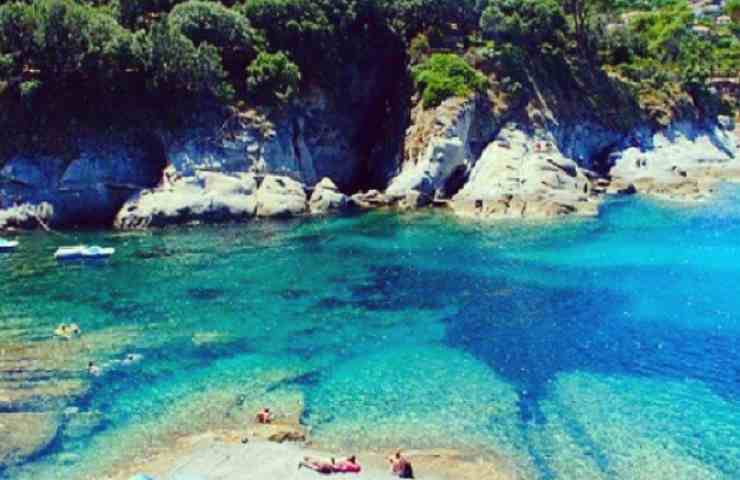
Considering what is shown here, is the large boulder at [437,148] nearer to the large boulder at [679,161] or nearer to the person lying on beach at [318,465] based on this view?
the large boulder at [679,161]

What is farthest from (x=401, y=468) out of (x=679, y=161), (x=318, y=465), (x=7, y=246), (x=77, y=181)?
(x=679, y=161)

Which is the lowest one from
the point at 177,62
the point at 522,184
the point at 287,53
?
the point at 522,184

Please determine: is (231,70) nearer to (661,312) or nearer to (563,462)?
(661,312)

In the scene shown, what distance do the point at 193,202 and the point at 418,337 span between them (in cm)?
3696

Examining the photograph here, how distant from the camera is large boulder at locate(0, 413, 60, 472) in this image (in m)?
34.2

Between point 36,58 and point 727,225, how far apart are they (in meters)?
65.1

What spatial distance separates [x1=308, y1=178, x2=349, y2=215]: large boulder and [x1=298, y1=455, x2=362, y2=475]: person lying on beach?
51544 millimetres

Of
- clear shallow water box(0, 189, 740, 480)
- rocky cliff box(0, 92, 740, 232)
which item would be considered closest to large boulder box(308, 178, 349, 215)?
rocky cliff box(0, 92, 740, 232)

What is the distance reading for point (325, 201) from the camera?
82.9 metres

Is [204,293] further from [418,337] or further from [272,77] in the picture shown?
[272,77]

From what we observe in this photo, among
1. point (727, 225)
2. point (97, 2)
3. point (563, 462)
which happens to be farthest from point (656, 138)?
point (563, 462)

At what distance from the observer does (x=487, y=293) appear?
2239 inches

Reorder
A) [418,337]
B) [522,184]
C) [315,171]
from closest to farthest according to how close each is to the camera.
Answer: [418,337]
[522,184]
[315,171]

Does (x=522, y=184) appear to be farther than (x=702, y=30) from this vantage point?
No
